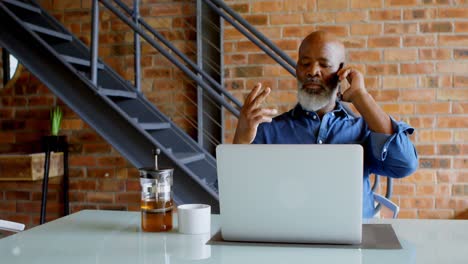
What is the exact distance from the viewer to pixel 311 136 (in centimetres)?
203

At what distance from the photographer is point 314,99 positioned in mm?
1962

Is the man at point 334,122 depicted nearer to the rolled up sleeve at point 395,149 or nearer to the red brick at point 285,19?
the rolled up sleeve at point 395,149

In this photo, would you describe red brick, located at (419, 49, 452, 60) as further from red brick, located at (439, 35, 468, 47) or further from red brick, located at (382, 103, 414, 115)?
red brick, located at (382, 103, 414, 115)

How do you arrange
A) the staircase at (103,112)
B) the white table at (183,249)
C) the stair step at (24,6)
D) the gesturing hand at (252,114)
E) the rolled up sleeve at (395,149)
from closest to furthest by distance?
the white table at (183,249), the gesturing hand at (252,114), the rolled up sleeve at (395,149), the staircase at (103,112), the stair step at (24,6)

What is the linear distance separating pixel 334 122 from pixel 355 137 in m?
0.11

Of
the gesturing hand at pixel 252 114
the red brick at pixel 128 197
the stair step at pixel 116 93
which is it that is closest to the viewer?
the gesturing hand at pixel 252 114

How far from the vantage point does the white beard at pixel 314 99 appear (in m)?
1.96

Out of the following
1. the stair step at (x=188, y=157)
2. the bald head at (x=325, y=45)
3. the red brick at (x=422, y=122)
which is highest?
the bald head at (x=325, y=45)

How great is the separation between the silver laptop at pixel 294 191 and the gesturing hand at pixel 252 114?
433mm

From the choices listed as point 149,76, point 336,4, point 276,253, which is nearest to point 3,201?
point 149,76

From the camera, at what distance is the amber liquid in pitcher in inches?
51.5

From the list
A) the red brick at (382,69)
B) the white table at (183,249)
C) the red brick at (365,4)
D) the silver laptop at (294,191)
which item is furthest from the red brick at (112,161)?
the silver laptop at (294,191)

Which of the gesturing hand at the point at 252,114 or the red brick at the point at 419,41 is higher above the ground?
the red brick at the point at 419,41

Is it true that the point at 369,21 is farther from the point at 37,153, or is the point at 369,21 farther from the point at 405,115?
the point at 37,153
